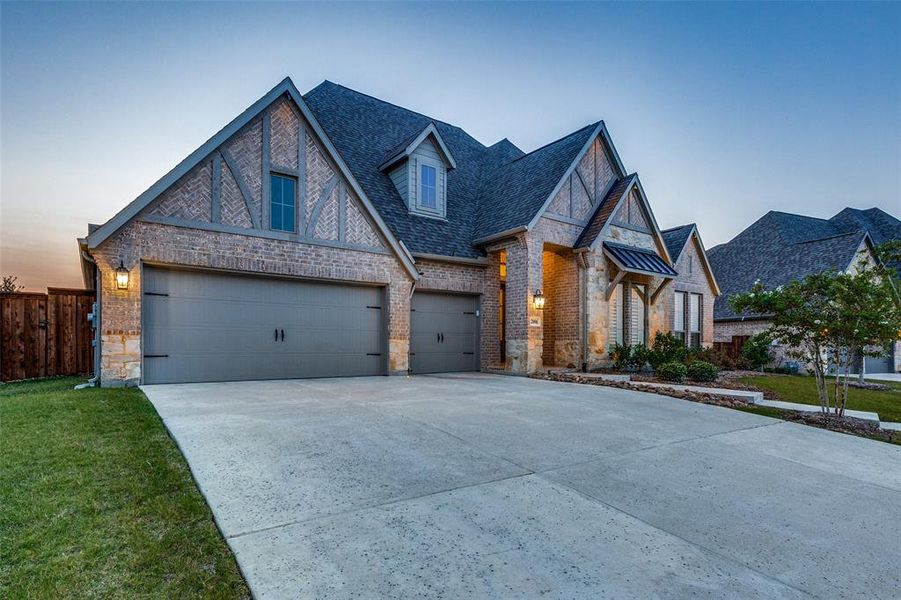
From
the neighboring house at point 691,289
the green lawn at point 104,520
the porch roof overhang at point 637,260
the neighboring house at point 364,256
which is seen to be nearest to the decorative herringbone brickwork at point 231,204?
the neighboring house at point 364,256

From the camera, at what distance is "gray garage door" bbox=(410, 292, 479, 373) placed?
12688 millimetres

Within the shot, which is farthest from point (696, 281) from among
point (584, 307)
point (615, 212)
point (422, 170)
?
point (422, 170)

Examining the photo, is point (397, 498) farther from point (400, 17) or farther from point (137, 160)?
point (137, 160)

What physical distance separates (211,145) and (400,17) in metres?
7.11

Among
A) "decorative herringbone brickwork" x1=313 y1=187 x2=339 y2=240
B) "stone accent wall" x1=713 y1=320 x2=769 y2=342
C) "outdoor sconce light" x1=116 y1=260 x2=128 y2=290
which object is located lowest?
"stone accent wall" x1=713 y1=320 x2=769 y2=342

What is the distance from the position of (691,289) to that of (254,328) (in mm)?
17336

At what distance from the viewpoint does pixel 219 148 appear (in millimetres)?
9281

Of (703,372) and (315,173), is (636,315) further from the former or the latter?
(315,173)

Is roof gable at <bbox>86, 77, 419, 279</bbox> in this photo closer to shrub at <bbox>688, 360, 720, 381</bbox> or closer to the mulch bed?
the mulch bed

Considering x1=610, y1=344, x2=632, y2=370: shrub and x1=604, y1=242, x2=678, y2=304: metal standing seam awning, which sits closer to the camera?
x1=604, y1=242, x2=678, y2=304: metal standing seam awning

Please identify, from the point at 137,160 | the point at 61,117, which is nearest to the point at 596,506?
→ the point at 61,117

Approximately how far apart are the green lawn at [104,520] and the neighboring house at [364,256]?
14.8 feet

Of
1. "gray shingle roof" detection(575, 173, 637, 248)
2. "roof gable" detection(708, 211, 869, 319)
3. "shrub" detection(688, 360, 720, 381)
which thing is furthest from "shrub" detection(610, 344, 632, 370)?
"roof gable" detection(708, 211, 869, 319)

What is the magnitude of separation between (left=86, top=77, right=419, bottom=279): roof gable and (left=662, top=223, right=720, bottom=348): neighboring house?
41.1 ft
